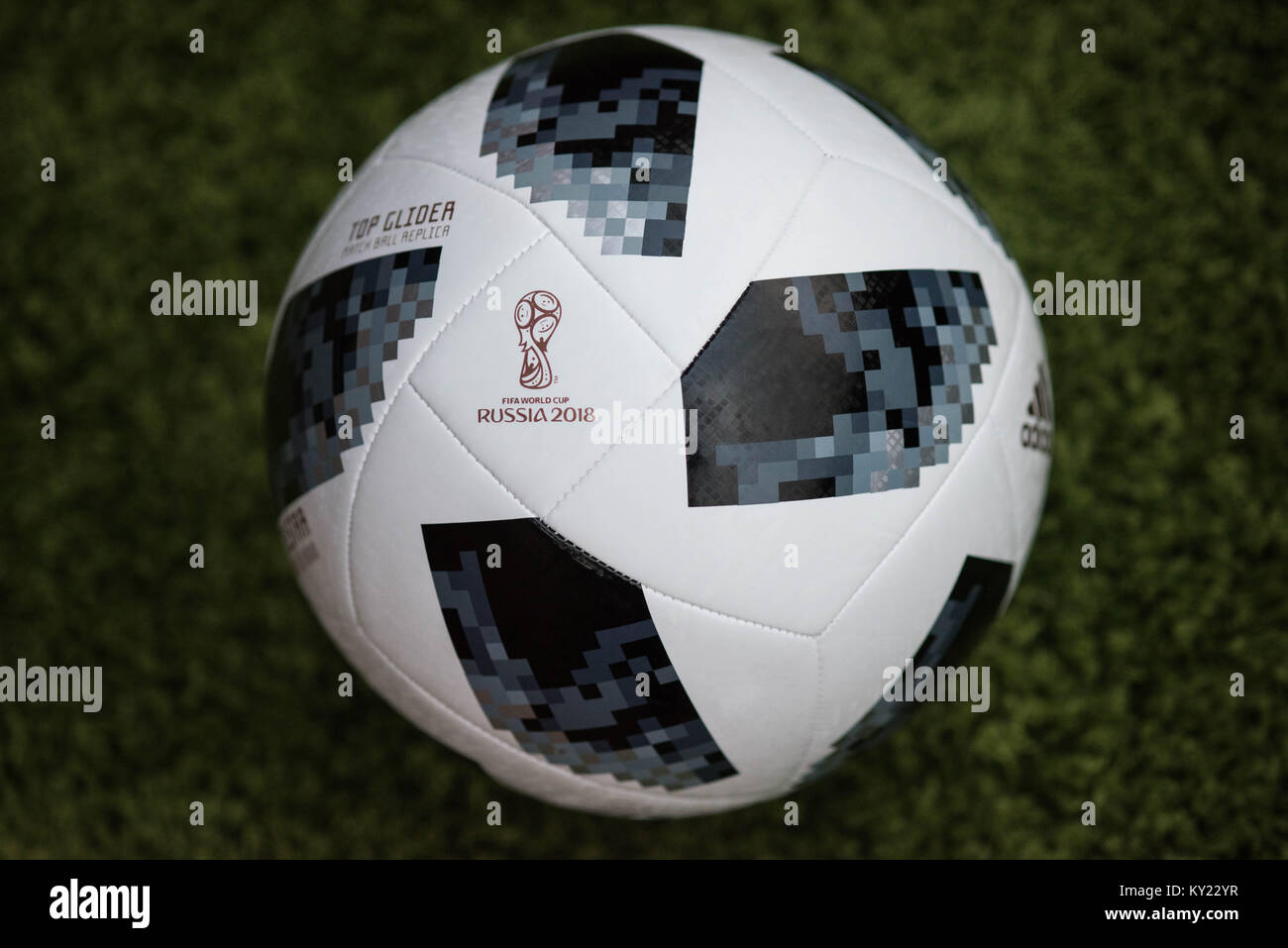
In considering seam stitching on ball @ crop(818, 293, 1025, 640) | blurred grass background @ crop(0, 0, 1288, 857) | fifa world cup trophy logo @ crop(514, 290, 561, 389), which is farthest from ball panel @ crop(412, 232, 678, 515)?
blurred grass background @ crop(0, 0, 1288, 857)

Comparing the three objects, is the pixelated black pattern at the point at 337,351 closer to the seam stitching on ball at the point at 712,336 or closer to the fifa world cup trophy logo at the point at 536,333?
the fifa world cup trophy logo at the point at 536,333

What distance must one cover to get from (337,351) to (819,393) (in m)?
0.61

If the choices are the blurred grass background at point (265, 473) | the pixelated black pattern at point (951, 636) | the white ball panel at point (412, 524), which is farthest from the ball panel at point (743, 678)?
the blurred grass background at point (265, 473)

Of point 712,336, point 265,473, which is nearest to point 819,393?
point 712,336

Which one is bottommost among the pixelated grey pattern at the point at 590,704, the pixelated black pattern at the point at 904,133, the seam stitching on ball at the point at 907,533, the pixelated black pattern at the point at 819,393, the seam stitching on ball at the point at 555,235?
the pixelated grey pattern at the point at 590,704

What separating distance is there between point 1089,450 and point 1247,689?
0.53m

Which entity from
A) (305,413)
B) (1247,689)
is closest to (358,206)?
(305,413)

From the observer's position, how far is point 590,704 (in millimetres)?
1397

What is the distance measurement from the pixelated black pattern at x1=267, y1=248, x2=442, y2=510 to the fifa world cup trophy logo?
0.42 ft

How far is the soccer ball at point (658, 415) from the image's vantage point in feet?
4.21

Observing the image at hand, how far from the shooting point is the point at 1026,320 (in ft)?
5.04

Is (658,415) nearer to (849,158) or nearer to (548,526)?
(548,526)
